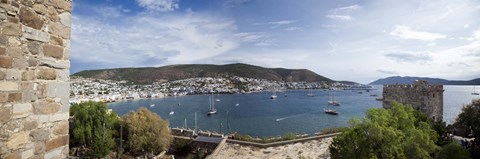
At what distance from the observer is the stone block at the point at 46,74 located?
12.5ft

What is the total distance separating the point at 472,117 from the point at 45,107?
2136 centimetres

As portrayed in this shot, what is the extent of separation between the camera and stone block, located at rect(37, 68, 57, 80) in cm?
381

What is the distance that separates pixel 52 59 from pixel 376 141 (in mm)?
12474

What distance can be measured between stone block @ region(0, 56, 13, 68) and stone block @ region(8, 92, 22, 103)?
345 millimetres

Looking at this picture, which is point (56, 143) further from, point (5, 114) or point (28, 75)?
point (28, 75)

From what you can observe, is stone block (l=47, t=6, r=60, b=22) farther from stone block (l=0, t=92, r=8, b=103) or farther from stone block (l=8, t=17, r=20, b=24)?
stone block (l=0, t=92, r=8, b=103)

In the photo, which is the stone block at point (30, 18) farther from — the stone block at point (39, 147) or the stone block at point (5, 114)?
the stone block at point (39, 147)

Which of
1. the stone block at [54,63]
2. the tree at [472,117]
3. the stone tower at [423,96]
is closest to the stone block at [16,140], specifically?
the stone block at [54,63]

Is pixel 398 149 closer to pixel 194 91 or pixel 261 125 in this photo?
pixel 261 125

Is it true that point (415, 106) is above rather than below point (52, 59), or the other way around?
below

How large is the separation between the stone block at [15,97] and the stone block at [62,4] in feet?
4.24

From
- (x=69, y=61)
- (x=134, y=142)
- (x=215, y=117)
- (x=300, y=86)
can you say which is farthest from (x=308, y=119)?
(x=300, y=86)

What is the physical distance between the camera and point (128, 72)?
164 metres

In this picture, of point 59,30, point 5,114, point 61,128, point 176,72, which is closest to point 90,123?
point 61,128
